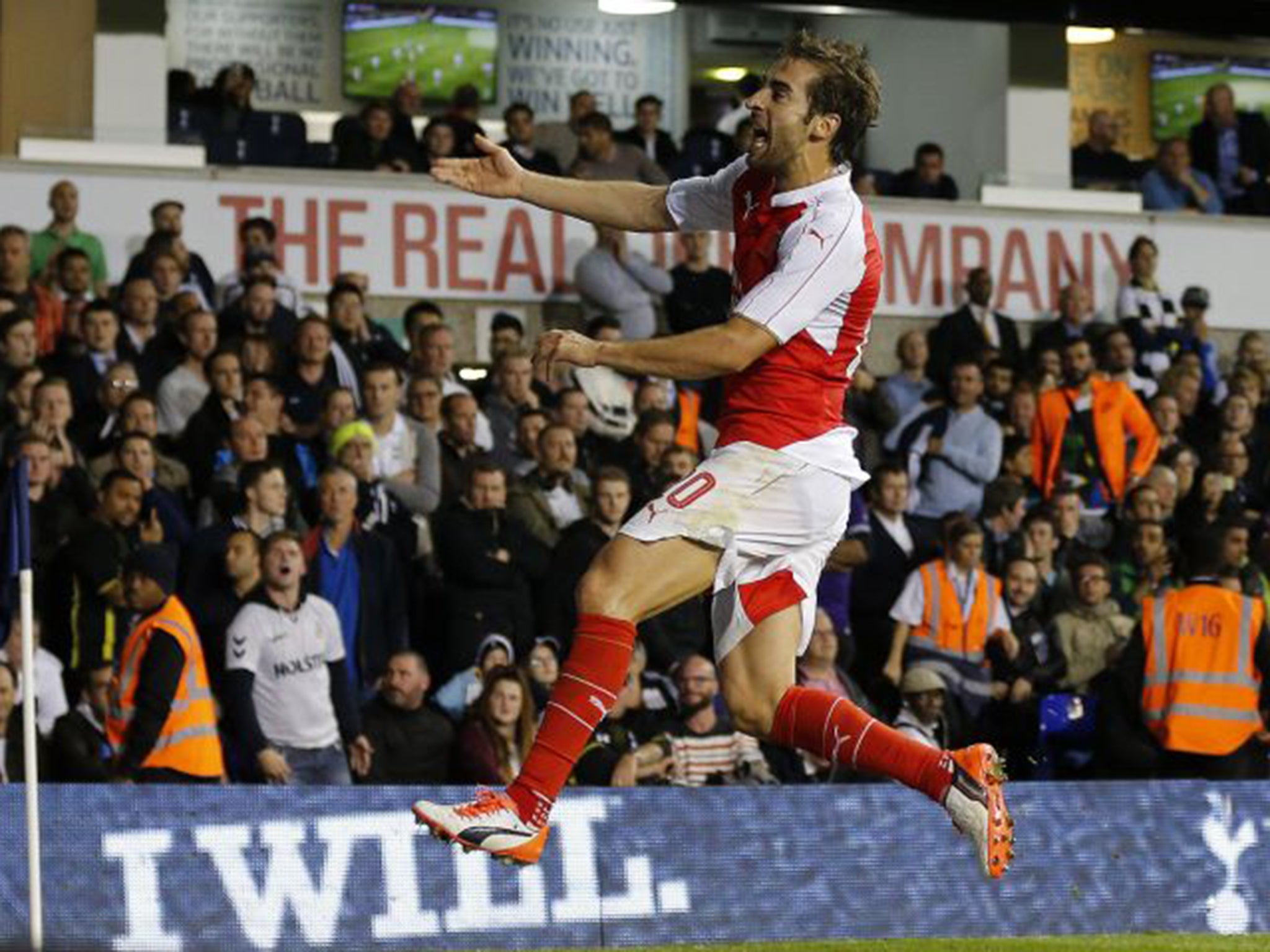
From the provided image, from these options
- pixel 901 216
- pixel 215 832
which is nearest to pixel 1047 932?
pixel 215 832

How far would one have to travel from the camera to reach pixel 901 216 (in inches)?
801

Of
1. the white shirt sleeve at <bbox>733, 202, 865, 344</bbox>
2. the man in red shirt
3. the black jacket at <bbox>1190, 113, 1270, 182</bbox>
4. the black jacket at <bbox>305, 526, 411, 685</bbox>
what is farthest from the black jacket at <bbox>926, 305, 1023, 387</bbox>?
the white shirt sleeve at <bbox>733, 202, 865, 344</bbox>

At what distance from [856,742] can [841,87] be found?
199 cm

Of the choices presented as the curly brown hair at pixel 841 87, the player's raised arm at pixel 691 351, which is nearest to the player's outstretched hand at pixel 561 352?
the player's raised arm at pixel 691 351

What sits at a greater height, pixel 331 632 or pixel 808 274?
pixel 808 274

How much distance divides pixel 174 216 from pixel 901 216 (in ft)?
20.1

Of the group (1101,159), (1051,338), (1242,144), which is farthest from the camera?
(1242,144)

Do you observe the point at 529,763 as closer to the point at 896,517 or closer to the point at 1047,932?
the point at 1047,932

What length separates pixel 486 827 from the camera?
26.4ft

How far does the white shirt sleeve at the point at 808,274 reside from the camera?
8125 millimetres

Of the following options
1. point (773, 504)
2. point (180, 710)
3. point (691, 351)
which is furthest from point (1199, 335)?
point (691, 351)

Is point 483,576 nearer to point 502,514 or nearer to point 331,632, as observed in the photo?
point 502,514

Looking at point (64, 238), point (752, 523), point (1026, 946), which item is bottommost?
point (1026, 946)

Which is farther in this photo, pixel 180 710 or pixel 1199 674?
pixel 1199 674
